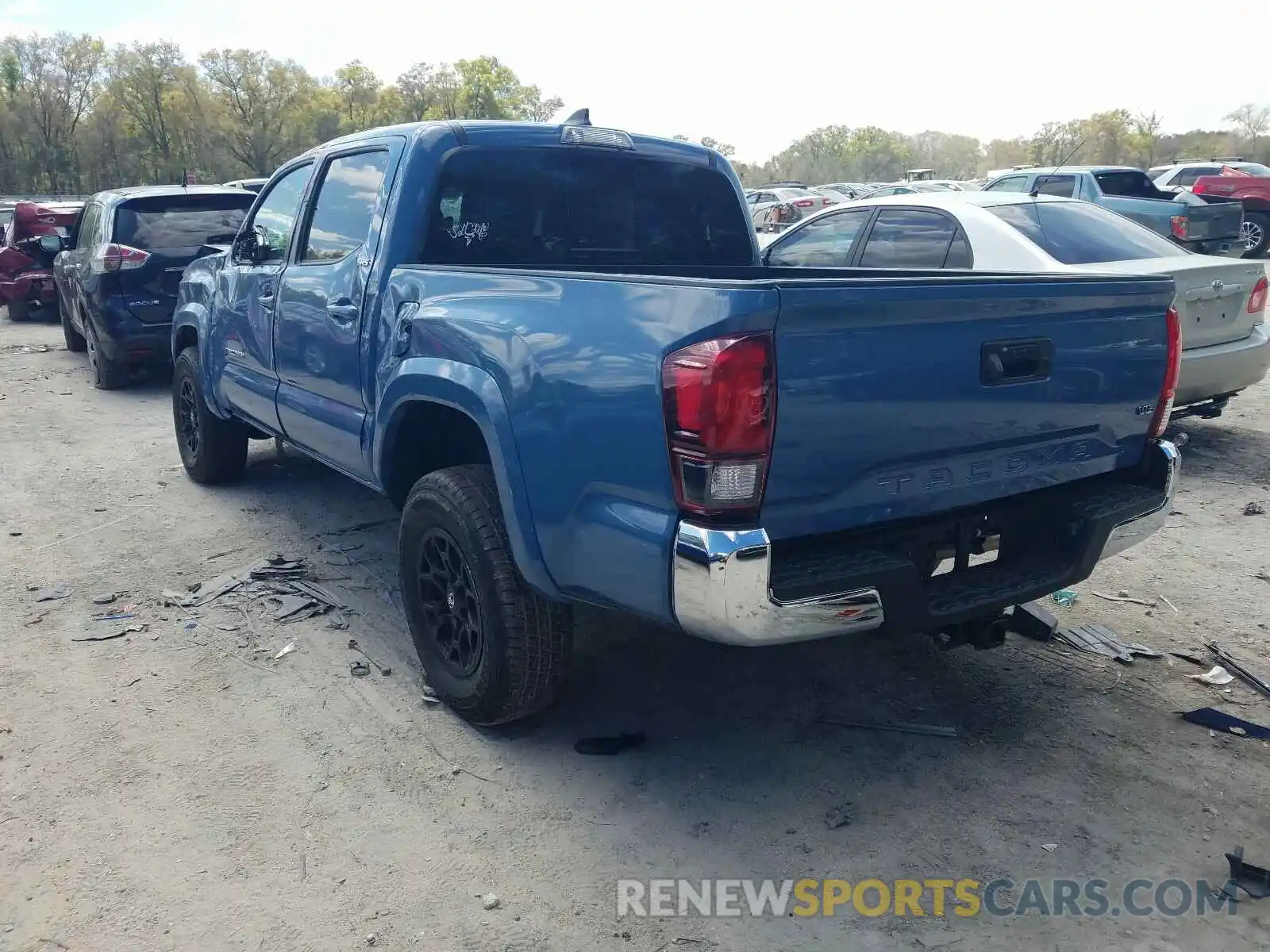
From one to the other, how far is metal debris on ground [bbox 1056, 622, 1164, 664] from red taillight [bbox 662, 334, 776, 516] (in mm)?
2240

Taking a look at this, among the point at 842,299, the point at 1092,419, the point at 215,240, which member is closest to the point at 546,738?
the point at 842,299

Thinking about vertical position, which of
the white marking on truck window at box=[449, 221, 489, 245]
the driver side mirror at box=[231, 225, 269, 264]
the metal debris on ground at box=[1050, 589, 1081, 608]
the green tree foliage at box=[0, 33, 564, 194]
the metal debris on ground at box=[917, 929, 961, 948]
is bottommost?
the metal debris on ground at box=[1050, 589, 1081, 608]

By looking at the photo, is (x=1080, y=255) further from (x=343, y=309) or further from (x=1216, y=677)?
(x=343, y=309)

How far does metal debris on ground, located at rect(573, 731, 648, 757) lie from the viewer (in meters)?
3.45

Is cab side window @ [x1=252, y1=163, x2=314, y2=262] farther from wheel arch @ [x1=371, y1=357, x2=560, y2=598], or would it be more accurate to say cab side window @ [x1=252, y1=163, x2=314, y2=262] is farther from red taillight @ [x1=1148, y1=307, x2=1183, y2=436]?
red taillight @ [x1=1148, y1=307, x2=1183, y2=436]

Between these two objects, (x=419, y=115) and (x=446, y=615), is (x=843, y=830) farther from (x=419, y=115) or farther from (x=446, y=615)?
(x=419, y=115)

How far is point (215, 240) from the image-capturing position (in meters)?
9.49

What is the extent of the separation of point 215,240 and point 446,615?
23.5 ft

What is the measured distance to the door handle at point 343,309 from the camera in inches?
160

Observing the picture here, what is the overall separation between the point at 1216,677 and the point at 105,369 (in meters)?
9.84

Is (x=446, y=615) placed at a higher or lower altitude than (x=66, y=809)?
higher

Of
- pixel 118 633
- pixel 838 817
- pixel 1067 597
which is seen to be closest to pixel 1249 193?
pixel 1067 597

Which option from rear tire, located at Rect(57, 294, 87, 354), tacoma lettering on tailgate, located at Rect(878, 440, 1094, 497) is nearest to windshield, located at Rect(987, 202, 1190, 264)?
tacoma lettering on tailgate, located at Rect(878, 440, 1094, 497)

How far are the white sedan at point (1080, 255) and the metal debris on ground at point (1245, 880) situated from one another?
12.9ft
